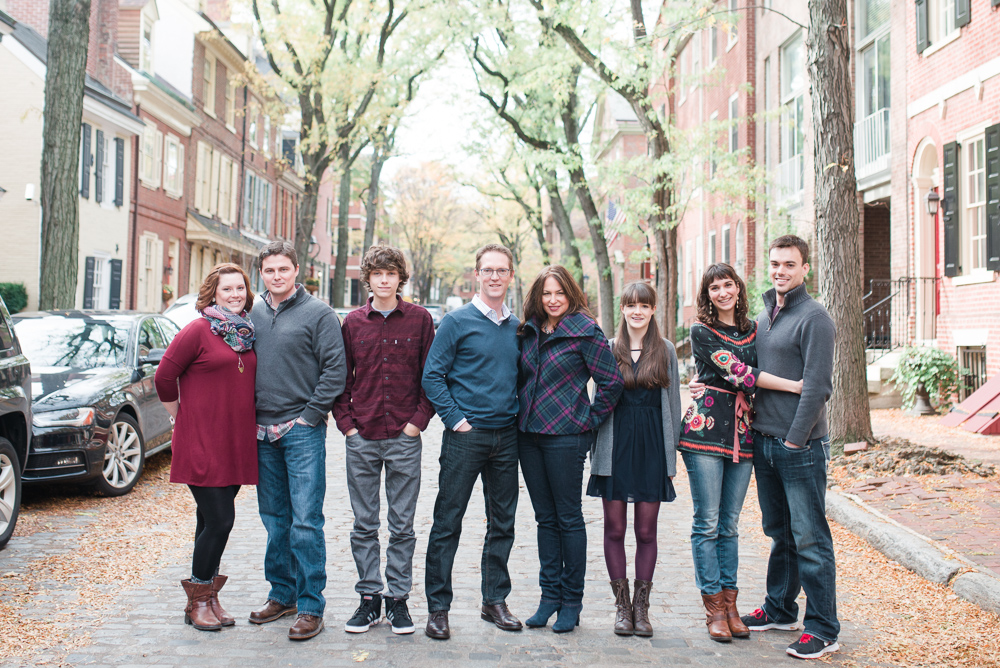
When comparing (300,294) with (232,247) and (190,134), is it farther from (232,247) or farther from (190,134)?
(232,247)

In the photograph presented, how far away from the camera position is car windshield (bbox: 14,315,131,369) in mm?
8312

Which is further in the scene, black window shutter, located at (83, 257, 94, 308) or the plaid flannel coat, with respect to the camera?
black window shutter, located at (83, 257, 94, 308)

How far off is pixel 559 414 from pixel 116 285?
22.9m

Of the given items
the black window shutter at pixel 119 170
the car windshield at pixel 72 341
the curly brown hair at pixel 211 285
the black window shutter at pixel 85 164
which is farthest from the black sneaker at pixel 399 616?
the black window shutter at pixel 119 170

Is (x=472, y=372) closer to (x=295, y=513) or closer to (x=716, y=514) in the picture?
(x=295, y=513)

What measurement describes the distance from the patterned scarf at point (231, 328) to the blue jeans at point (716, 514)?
2261mm

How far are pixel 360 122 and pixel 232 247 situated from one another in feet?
42.9

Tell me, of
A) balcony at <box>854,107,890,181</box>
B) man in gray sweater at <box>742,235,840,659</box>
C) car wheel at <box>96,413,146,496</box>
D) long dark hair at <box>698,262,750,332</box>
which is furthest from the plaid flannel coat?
balcony at <box>854,107,890,181</box>

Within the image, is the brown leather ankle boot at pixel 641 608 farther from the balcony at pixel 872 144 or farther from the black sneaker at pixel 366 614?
the balcony at pixel 872 144

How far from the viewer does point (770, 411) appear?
451 cm

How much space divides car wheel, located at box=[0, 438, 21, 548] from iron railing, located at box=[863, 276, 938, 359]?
543 inches

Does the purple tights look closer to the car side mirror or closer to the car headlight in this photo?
the car side mirror

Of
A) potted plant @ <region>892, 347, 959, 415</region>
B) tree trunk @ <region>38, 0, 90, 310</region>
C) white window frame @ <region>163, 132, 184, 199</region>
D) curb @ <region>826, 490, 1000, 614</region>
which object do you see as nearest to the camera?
curb @ <region>826, 490, 1000, 614</region>

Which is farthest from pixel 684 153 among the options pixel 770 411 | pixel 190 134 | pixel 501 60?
pixel 190 134
